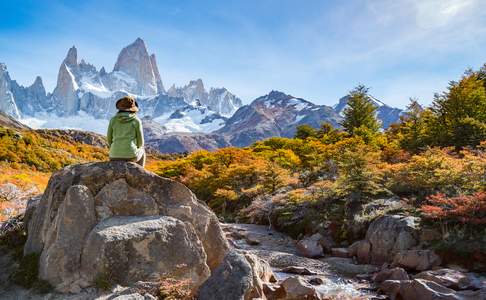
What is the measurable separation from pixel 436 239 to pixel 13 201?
19.3 m

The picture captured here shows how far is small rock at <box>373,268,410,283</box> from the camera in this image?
1173 centimetres

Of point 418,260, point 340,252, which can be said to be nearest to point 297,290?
point 418,260

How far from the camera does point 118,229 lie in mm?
7246

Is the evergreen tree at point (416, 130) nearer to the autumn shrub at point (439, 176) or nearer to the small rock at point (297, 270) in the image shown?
the autumn shrub at point (439, 176)

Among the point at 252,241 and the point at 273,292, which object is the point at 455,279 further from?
the point at 252,241

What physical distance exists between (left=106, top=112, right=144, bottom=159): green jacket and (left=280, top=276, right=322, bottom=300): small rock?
4.87 m

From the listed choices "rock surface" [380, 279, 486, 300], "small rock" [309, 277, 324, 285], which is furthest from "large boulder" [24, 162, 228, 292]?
"rock surface" [380, 279, 486, 300]

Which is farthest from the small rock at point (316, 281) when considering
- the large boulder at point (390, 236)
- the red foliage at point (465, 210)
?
the red foliage at point (465, 210)

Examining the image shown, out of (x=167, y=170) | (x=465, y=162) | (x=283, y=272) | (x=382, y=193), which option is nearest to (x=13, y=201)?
(x=283, y=272)

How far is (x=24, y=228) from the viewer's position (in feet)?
28.9

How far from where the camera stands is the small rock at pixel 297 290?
30.1 feet

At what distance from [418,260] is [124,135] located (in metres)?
10.7

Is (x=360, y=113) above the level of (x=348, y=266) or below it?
above

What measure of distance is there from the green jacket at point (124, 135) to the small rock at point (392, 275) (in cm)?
880
